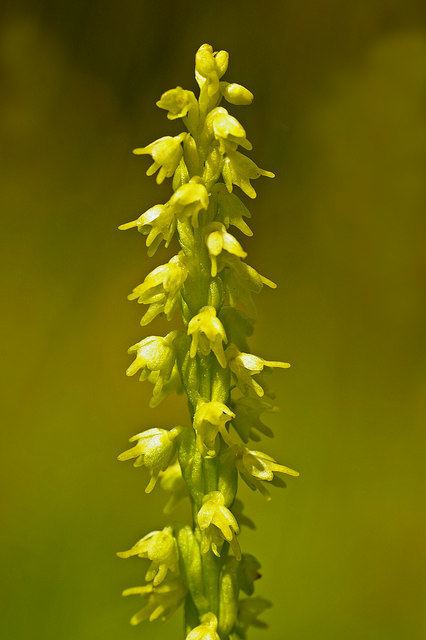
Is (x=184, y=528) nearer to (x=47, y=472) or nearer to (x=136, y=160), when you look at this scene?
(x=47, y=472)

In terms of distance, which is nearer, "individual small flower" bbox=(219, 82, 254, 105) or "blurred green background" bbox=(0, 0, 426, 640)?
"individual small flower" bbox=(219, 82, 254, 105)

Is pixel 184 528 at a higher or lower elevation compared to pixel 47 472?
lower

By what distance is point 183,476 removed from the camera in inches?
30.3

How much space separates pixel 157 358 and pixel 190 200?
14 centimetres

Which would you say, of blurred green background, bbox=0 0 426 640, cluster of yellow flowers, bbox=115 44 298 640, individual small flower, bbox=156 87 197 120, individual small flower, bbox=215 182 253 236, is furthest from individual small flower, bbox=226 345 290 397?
blurred green background, bbox=0 0 426 640

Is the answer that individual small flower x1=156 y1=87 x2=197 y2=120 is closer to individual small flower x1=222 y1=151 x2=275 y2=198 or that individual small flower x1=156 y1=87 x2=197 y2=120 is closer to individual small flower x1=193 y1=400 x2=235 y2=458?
individual small flower x1=222 y1=151 x2=275 y2=198

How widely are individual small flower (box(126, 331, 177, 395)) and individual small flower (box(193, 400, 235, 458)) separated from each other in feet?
0.15

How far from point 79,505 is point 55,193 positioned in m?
0.67

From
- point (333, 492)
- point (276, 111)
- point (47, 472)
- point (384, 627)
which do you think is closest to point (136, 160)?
point (276, 111)

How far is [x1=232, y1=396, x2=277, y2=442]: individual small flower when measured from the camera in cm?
78

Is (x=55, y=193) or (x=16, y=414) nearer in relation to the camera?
(x=16, y=414)

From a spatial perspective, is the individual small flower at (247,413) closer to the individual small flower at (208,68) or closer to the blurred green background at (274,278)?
the individual small flower at (208,68)

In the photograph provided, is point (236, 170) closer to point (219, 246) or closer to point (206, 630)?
point (219, 246)

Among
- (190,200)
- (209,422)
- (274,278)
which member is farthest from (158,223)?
(274,278)
